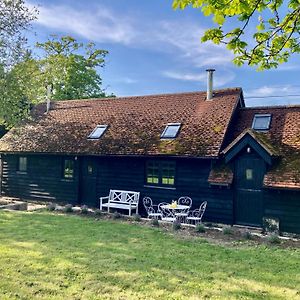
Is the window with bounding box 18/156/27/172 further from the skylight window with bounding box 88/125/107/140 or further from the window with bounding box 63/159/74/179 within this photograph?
the skylight window with bounding box 88/125/107/140

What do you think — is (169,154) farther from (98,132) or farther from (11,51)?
(11,51)

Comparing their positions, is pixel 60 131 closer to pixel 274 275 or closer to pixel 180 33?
pixel 180 33

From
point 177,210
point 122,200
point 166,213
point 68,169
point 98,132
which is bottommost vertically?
point 166,213

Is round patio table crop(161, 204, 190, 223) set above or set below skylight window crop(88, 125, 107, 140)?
below

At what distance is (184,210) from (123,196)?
133 inches

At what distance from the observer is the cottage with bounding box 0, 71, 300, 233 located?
14266 mm

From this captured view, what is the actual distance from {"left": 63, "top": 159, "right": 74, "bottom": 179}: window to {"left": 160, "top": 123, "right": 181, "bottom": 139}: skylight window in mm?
5483

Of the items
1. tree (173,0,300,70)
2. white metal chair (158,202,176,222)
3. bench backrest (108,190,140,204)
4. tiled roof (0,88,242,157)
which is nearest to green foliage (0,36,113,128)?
tiled roof (0,88,242,157)

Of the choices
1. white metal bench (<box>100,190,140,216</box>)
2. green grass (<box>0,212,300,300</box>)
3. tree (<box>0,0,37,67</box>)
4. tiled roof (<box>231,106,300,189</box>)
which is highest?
tree (<box>0,0,37,67</box>)

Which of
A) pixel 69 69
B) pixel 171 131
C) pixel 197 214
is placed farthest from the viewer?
pixel 69 69

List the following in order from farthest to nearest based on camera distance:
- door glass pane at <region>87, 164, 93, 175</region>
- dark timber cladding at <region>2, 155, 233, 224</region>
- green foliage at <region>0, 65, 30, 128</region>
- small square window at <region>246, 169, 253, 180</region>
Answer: door glass pane at <region>87, 164, 93, 175</region>, green foliage at <region>0, 65, 30, 128</region>, dark timber cladding at <region>2, 155, 233, 224</region>, small square window at <region>246, 169, 253, 180</region>

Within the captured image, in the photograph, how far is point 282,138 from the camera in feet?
49.3

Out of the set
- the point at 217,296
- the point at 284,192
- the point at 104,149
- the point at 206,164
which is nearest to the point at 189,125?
the point at 206,164

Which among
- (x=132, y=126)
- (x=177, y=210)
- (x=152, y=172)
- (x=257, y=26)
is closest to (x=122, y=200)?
(x=152, y=172)
